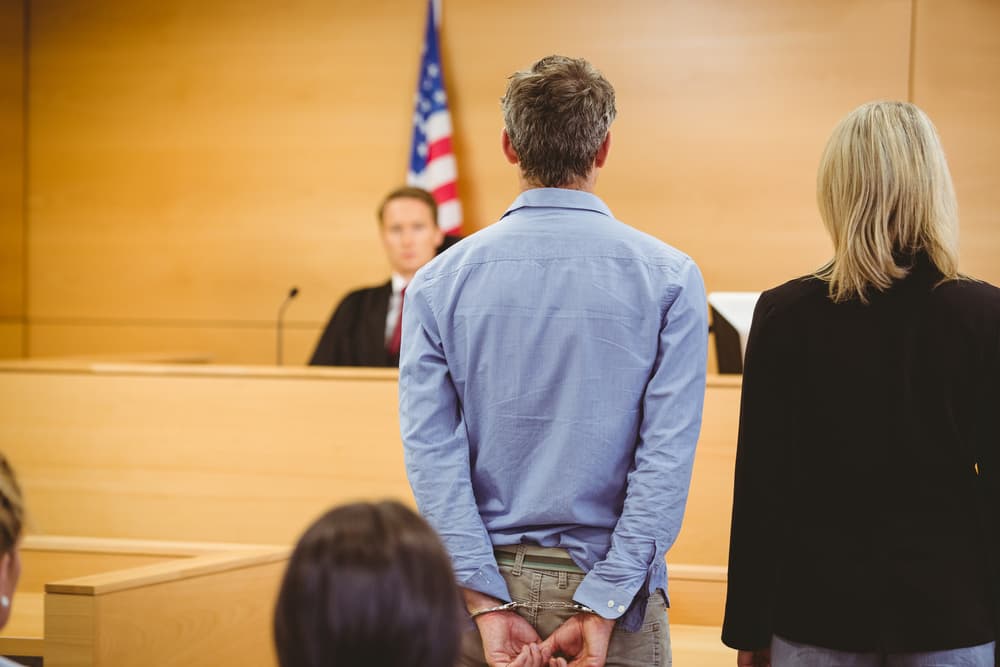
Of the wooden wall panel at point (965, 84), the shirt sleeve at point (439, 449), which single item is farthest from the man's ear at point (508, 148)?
the wooden wall panel at point (965, 84)

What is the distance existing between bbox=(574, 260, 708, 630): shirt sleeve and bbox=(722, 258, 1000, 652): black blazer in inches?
6.6

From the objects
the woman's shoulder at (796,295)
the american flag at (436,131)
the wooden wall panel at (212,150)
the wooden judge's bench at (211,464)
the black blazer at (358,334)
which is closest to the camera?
the woman's shoulder at (796,295)

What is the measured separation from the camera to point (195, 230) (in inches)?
213

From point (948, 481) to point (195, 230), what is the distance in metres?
4.63

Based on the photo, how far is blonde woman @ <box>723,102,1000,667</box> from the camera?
142 cm

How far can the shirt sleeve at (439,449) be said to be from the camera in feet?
4.84

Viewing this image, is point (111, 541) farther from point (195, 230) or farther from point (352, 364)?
point (195, 230)

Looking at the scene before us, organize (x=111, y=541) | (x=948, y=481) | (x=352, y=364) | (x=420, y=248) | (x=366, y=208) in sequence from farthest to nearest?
(x=366, y=208) < (x=352, y=364) < (x=420, y=248) < (x=111, y=541) < (x=948, y=481)

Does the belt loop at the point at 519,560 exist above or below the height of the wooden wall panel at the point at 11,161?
below

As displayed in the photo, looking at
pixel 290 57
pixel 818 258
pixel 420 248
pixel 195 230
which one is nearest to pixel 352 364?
pixel 420 248

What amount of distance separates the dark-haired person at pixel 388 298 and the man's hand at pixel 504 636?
116 inches

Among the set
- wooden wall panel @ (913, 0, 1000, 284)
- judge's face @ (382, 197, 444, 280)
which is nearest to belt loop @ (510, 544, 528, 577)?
judge's face @ (382, 197, 444, 280)

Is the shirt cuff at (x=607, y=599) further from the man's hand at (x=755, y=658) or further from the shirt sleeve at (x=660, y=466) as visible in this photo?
the man's hand at (x=755, y=658)

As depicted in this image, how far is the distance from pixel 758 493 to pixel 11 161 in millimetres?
5133
